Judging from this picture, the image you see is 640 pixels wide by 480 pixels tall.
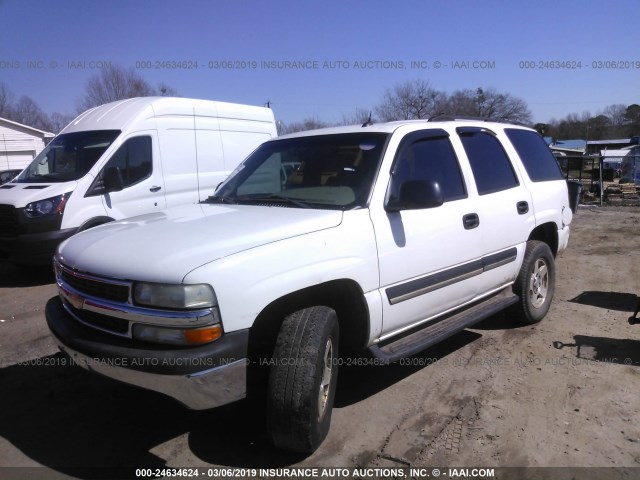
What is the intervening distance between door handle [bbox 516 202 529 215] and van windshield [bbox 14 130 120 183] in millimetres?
5877

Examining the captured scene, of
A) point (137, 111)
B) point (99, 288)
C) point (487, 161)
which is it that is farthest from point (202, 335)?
point (137, 111)

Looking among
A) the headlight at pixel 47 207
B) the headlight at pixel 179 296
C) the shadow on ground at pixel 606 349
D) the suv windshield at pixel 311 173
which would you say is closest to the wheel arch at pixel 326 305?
the headlight at pixel 179 296

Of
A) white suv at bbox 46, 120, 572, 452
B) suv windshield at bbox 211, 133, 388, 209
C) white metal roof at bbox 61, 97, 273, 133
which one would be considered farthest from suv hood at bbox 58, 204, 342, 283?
white metal roof at bbox 61, 97, 273, 133

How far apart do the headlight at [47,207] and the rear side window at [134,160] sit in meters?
0.88

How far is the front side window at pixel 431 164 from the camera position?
3.72 meters

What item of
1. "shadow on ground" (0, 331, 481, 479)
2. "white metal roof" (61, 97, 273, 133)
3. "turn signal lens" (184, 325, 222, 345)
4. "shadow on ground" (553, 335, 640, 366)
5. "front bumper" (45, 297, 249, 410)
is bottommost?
"shadow on ground" (553, 335, 640, 366)

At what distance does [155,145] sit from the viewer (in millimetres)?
8156

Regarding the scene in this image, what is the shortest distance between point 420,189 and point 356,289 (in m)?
0.78

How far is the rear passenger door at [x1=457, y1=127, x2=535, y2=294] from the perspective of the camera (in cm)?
425

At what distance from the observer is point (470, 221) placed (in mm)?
4012

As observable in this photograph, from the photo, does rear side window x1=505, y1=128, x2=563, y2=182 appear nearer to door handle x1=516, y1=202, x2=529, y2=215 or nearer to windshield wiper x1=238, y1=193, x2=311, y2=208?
door handle x1=516, y1=202, x2=529, y2=215

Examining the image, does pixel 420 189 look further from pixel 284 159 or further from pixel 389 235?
pixel 284 159

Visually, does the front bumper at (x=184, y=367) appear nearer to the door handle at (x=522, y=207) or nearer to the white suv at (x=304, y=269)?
the white suv at (x=304, y=269)

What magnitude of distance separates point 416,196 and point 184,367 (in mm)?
1787
